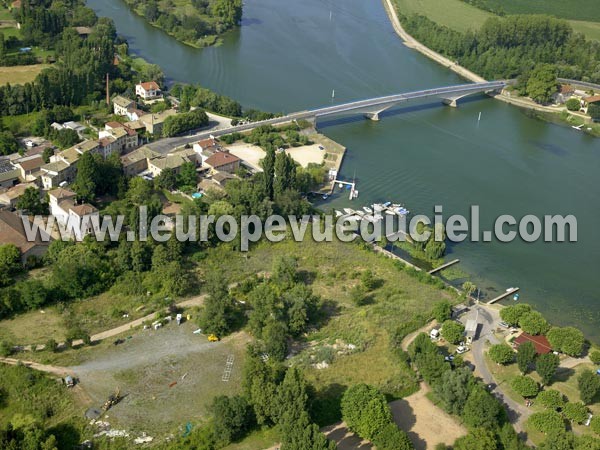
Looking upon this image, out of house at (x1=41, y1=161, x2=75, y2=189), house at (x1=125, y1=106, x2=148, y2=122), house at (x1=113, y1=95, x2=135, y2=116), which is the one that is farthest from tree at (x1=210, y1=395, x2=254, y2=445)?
house at (x1=113, y1=95, x2=135, y2=116)

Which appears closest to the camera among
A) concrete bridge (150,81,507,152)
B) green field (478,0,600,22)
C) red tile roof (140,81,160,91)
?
concrete bridge (150,81,507,152)

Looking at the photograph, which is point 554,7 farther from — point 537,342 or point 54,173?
point 54,173

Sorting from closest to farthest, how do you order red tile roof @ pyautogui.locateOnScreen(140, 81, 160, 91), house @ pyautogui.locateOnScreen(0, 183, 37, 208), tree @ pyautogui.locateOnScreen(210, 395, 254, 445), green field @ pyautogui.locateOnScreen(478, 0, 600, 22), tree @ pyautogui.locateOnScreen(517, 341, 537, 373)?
tree @ pyautogui.locateOnScreen(210, 395, 254, 445) → tree @ pyautogui.locateOnScreen(517, 341, 537, 373) → house @ pyautogui.locateOnScreen(0, 183, 37, 208) → red tile roof @ pyautogui.locateOnScreen(140, 81, 160, 91) → green field @ pyautogui.locateOnScreen(478, 0, 600, 22)

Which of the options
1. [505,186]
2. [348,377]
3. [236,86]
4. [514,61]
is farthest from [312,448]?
[514,61]

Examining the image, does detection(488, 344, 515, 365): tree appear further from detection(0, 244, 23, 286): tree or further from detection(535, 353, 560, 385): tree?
detection(0, 244, 23, 286): tree

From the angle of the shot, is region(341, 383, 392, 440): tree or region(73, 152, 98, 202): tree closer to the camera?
region(341, 383, 392, 440): tree

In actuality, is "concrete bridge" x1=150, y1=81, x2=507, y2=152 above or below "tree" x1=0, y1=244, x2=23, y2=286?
above

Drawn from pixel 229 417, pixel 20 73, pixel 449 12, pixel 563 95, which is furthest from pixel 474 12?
pixel 229 417

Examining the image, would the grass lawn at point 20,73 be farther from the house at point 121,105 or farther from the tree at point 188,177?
the tree at point 188,177
